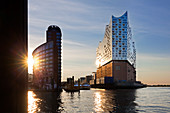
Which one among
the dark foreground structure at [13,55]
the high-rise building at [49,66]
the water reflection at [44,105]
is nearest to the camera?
the dark foreground structure at [13,55]

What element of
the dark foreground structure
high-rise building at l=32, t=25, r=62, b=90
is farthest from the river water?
high-rise building at l=32, t=25, r=62, b=90

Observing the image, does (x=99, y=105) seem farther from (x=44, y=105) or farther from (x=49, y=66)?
(x=49, y=66)

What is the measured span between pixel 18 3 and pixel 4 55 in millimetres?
828

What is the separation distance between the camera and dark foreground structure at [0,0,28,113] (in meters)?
2.97

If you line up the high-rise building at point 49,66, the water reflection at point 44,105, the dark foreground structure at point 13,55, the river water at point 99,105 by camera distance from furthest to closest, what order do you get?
the high-rise building at point 49,66 < the river water at point 99,105 < the water reflection at point 44,105 < the dark foreground structure at point 13,55

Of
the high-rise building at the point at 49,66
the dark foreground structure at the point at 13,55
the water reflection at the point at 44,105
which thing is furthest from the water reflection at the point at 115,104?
the high-rise building at the point at 49,66

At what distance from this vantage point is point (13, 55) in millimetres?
3057

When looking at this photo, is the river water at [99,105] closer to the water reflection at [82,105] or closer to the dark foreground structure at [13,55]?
the water reflection at [82,105]

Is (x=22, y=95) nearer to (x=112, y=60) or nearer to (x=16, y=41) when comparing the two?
(x=16, y=41)

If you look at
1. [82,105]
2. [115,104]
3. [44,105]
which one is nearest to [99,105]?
[82,105]

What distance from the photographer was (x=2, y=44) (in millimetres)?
3018

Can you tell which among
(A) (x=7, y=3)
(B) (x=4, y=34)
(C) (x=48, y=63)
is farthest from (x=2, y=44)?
(C) (x=48, y=63)

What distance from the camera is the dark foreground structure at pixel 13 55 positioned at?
2969 millimetres

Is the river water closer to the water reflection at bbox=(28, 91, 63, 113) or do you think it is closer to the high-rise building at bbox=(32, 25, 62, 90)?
the water reflection at bbox=(28, 91, 63, 113)
